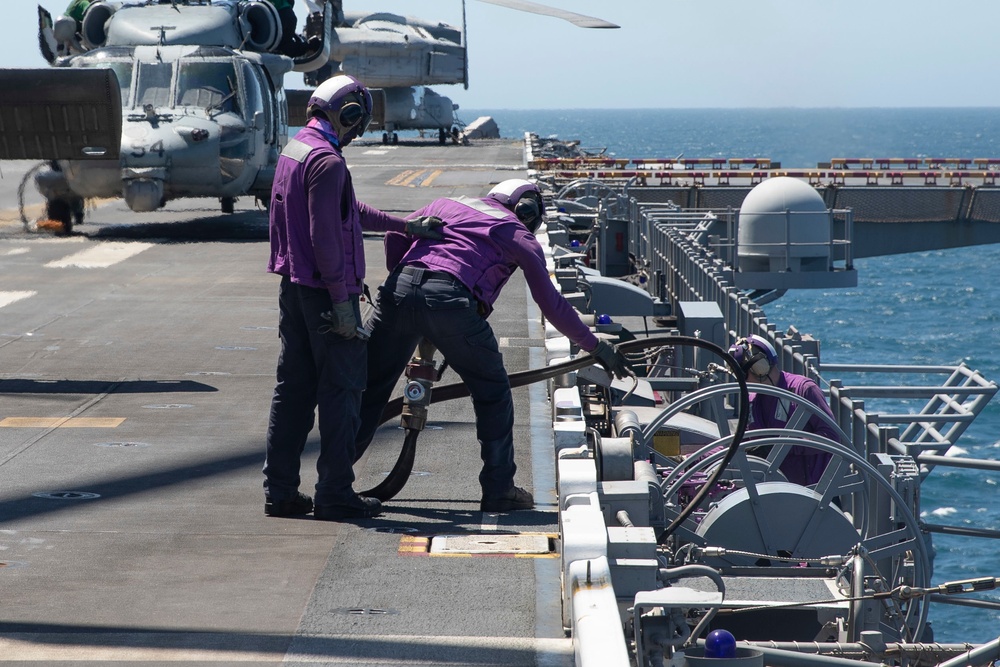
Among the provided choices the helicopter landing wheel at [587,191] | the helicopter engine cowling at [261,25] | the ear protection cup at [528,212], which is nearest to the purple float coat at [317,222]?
the ear protection cup at [528,212]

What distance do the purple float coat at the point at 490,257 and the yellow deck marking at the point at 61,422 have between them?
11.2ft

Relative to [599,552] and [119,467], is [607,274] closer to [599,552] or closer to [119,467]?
[119,467]

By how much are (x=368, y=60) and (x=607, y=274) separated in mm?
35302

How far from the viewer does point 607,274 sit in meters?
29.1

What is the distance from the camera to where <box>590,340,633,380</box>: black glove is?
638 cm

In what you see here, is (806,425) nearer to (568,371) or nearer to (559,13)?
(568,371)

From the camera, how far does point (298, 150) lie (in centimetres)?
626

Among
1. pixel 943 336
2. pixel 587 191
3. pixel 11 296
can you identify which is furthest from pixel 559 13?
pixel 943 336

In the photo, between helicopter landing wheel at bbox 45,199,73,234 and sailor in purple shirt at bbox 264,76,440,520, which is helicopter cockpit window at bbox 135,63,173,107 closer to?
helicopter landing wheel at bbox 45,199,73,234

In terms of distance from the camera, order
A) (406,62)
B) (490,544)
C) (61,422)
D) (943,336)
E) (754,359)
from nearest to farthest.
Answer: (490,544) < (61,422) < (754,359) < (943,336) < (406,62)

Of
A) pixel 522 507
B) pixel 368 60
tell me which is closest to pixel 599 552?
pixel 522 507

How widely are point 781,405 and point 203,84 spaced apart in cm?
1410

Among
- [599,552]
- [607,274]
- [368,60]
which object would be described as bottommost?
[607,274]

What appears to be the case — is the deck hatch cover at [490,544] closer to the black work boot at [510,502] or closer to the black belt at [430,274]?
the black work boot at [510,502]
